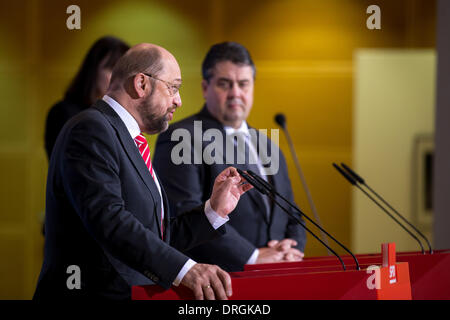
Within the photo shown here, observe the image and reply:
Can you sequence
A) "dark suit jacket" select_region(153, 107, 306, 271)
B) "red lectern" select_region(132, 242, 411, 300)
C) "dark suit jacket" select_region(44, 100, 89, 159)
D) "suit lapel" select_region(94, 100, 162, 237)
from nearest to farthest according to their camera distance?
"red lectern" select_region(132, 242, 411, 300), "suit lapel" select_region(94, 100, 162, 237), "dark suit jacket" select_region(153, 107, 306, 271), "dark suit jacket" select_region(44, 100, 89, 159)

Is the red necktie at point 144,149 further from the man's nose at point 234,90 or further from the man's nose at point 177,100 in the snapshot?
the man's nose at point 234,90

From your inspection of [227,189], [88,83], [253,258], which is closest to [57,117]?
[88,83]

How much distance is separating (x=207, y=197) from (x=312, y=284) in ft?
2.33

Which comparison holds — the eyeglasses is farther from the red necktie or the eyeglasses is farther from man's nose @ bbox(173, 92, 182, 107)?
the red necktie

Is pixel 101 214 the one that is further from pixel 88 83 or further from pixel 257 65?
pixel 257 65

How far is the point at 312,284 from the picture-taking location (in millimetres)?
1356

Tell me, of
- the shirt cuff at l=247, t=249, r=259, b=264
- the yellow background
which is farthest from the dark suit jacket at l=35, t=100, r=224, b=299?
the yellow background

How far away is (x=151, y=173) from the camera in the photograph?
1577 millimetres

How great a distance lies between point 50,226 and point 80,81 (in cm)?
133

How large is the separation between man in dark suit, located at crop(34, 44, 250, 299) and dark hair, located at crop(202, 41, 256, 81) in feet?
1.96

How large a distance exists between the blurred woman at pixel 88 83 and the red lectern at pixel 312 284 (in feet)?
4.68

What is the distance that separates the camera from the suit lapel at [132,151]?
1491 mm

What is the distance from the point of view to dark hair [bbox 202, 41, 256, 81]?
214 cm

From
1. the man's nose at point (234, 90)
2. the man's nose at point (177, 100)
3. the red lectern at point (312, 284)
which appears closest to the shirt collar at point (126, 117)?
the man's nose at point (177, 100)
